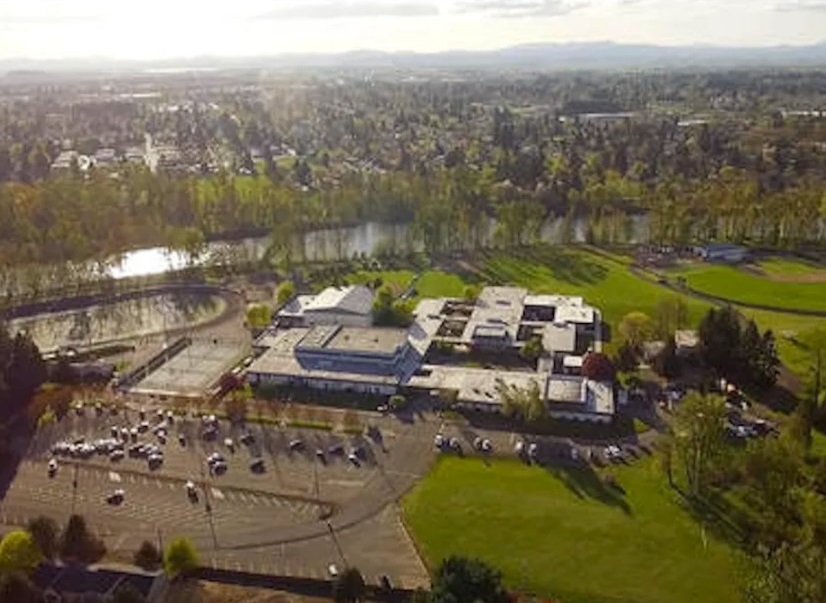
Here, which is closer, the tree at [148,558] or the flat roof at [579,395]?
the tree at [148,558]

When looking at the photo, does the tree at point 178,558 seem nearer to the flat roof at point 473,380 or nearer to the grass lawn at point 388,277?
the flat roof at point 473,380

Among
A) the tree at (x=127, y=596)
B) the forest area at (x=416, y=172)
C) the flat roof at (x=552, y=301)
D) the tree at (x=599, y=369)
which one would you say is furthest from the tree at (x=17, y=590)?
the forest area at (x=416, y=172)

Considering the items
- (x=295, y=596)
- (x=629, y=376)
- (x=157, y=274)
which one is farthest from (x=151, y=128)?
(x=295, y=596)

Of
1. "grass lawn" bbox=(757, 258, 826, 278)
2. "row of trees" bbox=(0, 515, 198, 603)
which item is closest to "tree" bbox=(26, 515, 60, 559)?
"row of trees" bbox=(0, 515, 198, 603)

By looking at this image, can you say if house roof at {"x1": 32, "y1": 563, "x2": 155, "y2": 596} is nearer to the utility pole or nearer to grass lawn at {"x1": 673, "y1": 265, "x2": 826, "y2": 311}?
the utility pole

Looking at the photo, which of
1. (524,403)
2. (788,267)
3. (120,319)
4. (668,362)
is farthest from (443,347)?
(788,267)

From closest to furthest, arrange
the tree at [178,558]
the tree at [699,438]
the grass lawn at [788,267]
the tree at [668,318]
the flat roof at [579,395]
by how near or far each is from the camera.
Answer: the tree at [178,558] < the tree at [699,438] < the flat roof at [579,395] < the tree at [668,318] < the grass lawn at [788,267]

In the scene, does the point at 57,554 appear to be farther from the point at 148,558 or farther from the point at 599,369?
the point at 599,369
